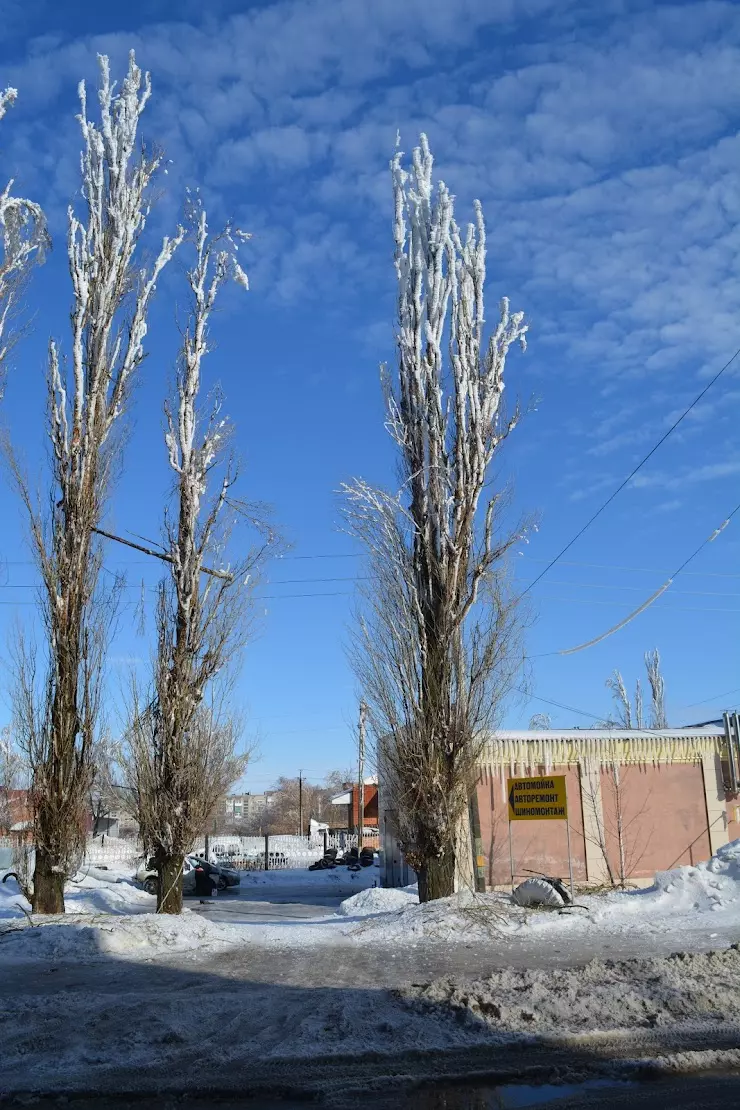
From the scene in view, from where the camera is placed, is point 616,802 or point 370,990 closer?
point 370,990

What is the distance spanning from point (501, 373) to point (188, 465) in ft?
19.9

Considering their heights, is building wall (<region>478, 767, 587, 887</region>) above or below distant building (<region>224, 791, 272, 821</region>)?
above

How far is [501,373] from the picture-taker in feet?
51.6

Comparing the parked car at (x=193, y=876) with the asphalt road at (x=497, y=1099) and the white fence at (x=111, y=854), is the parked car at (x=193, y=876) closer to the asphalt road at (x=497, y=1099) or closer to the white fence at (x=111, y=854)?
the white fence at (x=111, y=854)

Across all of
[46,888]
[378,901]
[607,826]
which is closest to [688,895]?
[378,901]

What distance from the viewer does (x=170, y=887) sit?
14906 mm

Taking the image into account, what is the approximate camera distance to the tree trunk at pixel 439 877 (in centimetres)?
1375

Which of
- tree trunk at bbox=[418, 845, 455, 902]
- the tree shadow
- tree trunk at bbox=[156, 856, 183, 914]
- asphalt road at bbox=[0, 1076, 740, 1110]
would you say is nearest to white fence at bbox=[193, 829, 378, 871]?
tree trunk at bbox=[156, 856, 183, 914]

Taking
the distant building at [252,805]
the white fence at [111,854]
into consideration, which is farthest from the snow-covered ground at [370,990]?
the distant building at [252,805]

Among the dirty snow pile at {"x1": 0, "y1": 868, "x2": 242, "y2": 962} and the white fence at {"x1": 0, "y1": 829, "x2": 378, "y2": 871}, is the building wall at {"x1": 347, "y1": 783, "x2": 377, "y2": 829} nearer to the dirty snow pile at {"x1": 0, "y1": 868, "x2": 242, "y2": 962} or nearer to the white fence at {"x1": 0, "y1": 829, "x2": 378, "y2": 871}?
the white fence at {"x1": 0, "y1": 829, "x2": 378, "y2": 871}

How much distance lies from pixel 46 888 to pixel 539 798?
8.72 m

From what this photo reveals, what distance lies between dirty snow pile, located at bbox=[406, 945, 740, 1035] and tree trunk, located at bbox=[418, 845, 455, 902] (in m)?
5.61

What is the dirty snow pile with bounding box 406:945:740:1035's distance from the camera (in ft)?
21.9

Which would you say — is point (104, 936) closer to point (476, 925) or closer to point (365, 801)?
point (476, 925)
